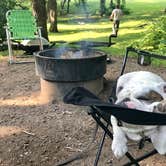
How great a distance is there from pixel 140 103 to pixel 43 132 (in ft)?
5.32

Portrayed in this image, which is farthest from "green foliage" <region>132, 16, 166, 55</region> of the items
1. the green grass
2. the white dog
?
the white dog

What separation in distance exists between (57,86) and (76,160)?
171cm

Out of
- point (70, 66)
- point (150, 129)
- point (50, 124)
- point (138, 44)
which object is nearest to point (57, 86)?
point (70, 66)

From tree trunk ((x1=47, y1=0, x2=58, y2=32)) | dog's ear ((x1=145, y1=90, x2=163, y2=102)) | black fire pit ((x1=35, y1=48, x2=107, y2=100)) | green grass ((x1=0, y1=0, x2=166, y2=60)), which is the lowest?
green grass ((x1=0, y1=0, x2=166, y2=60))

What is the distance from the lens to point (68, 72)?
16.9 feet

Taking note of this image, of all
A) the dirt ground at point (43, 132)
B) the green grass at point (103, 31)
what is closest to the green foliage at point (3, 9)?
the green grass at point (103, 31)

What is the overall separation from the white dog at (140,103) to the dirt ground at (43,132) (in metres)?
0.72

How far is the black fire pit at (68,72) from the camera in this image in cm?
512

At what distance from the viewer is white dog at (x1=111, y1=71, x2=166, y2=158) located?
2.83m

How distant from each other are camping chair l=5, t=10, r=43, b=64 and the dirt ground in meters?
2.20

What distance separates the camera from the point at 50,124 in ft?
15.2

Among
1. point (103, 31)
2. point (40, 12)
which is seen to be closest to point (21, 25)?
point (40, 12)

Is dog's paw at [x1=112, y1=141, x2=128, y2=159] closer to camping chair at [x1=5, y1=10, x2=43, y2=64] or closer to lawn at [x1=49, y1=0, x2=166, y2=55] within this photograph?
camping chair at [x1=5, y1=10, x2=43, y2=64]

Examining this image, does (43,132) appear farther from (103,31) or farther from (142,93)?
(103,31)
